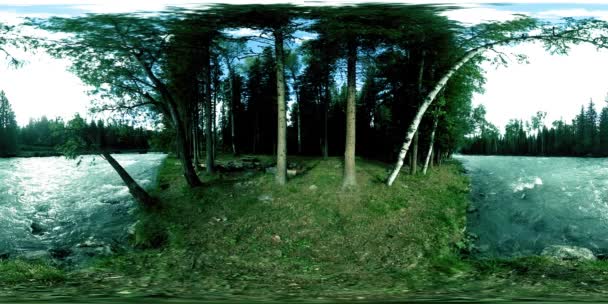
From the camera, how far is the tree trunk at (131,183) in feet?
7.95

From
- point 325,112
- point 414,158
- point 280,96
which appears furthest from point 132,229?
point 414,158

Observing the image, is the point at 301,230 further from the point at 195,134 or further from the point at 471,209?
the point at 471,209

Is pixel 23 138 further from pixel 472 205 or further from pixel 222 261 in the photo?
pixel 472 205

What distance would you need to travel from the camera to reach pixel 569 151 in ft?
7.72

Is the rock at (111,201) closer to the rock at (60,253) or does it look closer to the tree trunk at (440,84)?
the rock at (60,253)

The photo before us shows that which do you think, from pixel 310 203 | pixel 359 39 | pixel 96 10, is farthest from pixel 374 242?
pixel 96 10

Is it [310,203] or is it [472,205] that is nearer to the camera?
[310,203]

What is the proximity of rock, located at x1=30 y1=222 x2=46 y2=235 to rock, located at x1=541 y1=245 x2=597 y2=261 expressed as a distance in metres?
2.94

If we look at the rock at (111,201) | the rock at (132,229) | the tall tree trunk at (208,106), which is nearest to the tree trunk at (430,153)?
the tall tree trunk at (208,106)

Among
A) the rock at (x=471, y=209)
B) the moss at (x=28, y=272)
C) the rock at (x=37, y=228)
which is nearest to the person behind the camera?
the moss at (x=28, y=272)

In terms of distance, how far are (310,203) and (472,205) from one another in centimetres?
97

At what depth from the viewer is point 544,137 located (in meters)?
2.25

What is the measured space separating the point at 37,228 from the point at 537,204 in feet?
9.97

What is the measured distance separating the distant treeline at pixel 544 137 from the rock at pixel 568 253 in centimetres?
59
